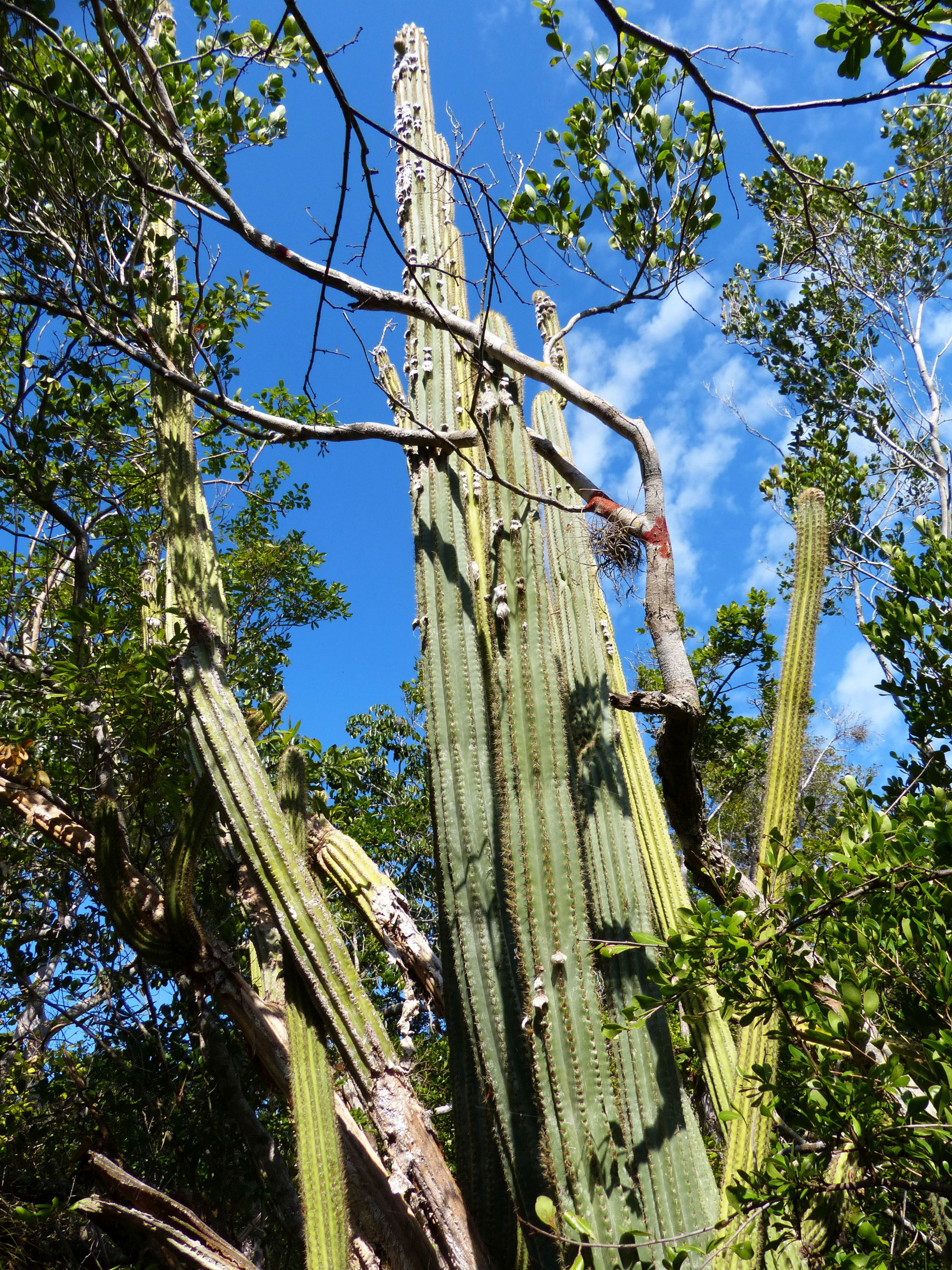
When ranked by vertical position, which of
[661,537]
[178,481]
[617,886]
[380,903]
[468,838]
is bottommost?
[617,886]

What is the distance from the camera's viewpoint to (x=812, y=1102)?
177 centimetres

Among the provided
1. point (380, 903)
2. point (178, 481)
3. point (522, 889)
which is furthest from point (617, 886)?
point (178, 481)

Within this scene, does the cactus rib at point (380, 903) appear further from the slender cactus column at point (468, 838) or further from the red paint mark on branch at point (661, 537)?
the red paint mark on branch at point (661, 537)

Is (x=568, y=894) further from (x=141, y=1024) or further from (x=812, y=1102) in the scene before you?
(x=141, y=1024)

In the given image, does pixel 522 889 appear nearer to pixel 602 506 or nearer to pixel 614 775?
pixel 614 775

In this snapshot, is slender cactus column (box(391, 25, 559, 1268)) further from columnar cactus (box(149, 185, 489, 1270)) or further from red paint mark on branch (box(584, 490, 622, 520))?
red paint mark on branch (box(584, 490, 622, 520))

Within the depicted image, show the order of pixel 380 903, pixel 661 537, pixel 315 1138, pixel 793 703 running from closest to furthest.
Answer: pixel 661 537 → pixel 315 1138 → pixel 793 703 → pixel 380 903

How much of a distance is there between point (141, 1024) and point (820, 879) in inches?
174

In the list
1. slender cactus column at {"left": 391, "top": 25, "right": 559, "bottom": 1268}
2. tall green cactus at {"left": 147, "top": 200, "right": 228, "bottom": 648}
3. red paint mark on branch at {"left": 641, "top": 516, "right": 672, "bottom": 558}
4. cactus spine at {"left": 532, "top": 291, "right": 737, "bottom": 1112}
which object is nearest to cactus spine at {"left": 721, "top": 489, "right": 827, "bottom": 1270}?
cactus spine at {"left": 532, "top": 291, "right": 737, "bottom": 1112}

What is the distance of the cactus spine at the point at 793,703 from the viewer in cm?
255

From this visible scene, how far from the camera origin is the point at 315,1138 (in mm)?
3043

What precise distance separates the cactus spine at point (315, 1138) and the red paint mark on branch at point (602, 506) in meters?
1.73

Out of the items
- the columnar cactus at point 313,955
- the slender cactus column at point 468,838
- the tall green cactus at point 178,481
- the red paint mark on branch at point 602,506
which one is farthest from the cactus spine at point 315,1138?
the red paint mark on branch at point 602,506

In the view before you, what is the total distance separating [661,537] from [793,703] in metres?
0.93
